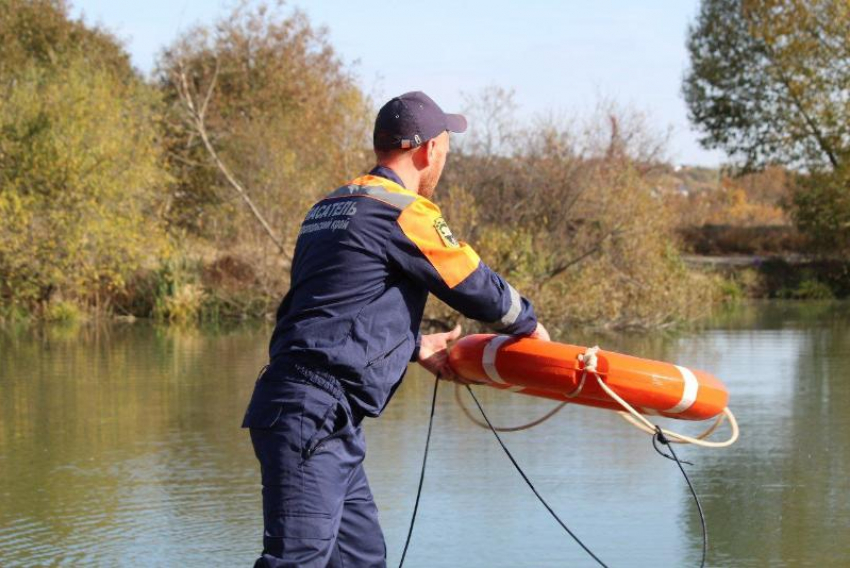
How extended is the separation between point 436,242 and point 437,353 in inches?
32.6

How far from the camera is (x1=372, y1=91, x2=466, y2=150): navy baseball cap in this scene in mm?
4098

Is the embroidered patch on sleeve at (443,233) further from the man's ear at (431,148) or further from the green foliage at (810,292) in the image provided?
the green foliage at (810,292)

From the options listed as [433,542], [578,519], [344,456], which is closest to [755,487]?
[578,519]

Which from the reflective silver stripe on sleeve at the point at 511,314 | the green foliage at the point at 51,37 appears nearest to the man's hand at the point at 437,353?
the reflective silver stripe on sleeve at the point at 511,314

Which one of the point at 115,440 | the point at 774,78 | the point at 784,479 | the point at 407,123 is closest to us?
the point at 407,123

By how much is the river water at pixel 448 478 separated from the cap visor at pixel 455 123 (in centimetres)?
236

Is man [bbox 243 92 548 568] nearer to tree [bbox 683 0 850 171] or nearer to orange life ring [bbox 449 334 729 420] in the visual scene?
orange life ring [bbox 449 334 729 420]

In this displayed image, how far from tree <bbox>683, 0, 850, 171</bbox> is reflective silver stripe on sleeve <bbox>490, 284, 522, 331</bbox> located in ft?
80.4

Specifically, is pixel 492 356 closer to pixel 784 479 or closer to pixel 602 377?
pixel 602 377

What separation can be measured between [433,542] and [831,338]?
11706 mm

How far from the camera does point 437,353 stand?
4629 millimetres

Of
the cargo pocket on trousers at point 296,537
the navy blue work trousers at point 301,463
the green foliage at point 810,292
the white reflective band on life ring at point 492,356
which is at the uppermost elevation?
the white reflective band on life ring at point 492,356

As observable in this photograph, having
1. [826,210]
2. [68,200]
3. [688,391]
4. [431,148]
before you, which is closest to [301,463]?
[431,148]

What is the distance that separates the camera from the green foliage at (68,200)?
19.7 meters
